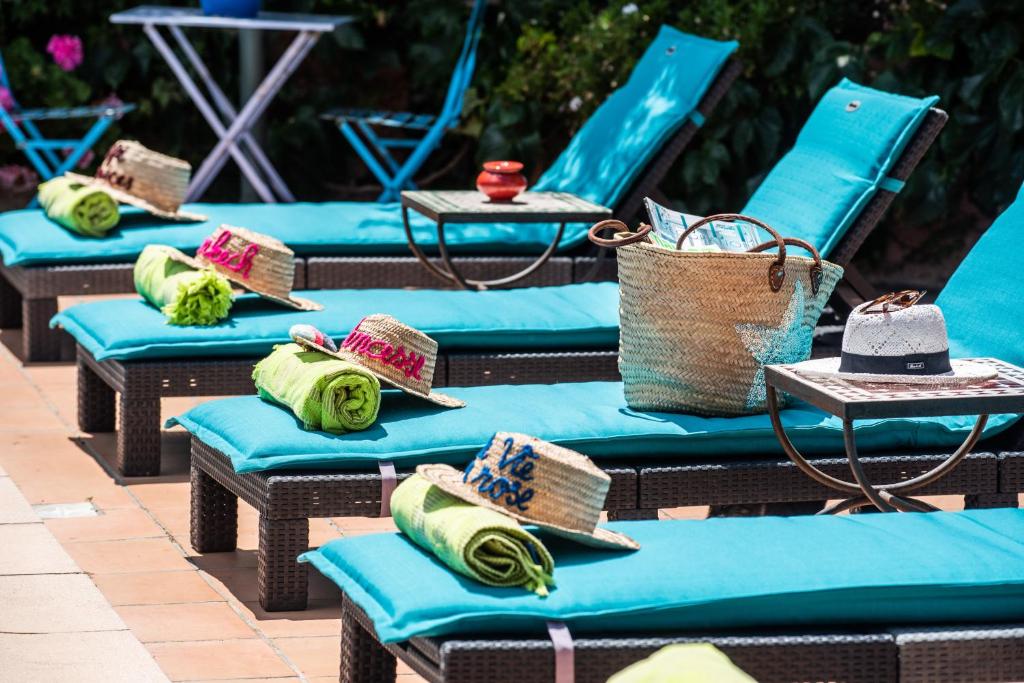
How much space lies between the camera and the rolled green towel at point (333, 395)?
3.80 metres

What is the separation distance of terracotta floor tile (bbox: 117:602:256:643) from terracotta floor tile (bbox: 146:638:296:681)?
4cm

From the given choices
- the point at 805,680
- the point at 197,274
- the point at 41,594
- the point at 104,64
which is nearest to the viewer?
the point at 805,680

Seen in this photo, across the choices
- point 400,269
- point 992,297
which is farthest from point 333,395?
point 400,269

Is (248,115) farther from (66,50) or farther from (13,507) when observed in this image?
(13,507)

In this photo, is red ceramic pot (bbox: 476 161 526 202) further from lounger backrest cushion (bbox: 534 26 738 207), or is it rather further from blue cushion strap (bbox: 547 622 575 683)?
blue cushion strap (bbox: 547 622 575 683)

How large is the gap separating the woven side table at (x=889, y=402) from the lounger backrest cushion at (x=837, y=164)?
4.86 ft

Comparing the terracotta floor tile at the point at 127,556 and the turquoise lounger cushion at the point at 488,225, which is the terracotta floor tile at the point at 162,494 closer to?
the terracotta floor tile at the point at 127,556

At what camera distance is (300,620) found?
12.1 ft

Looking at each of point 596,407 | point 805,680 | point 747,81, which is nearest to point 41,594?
point 596,407

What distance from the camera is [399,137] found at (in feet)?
32.0

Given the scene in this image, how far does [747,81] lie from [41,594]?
5495mm

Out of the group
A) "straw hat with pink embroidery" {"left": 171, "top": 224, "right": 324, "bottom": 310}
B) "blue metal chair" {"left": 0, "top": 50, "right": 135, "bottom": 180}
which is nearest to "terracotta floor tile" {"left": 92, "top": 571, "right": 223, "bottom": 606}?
"straw hat with pink embroidery" {"left": 171, "top": 224, "right": 324, "bottom": 310}

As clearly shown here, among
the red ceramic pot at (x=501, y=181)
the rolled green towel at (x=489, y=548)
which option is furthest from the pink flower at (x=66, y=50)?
the rolled green towel at (x=489, y=548)

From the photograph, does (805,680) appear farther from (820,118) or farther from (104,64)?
(104,64)
